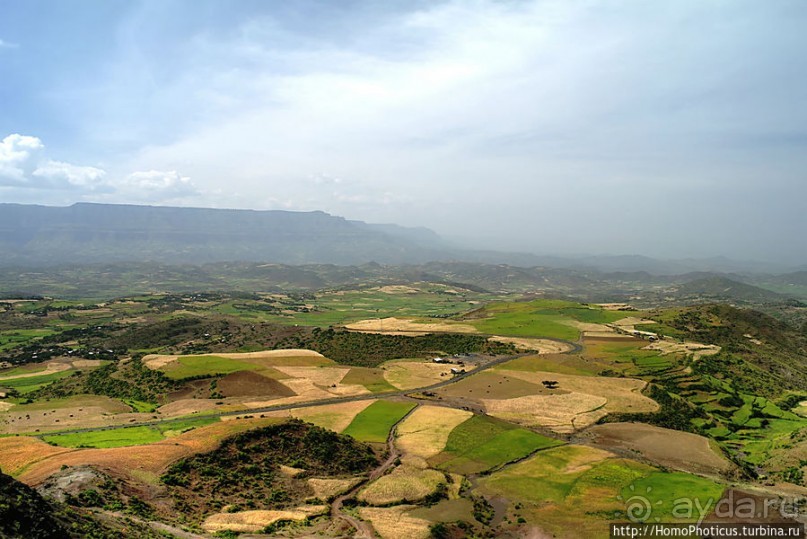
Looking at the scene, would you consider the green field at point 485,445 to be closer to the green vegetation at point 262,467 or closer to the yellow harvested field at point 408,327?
the green vegetation at point 262,467

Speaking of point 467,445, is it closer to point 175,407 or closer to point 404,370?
point 404,370

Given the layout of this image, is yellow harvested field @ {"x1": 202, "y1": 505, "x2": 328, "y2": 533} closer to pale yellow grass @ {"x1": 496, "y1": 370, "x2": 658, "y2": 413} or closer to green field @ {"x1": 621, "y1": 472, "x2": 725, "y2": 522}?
green field @ {"x1": 621, "y1": 472, "x2": 725, "y2": 522}

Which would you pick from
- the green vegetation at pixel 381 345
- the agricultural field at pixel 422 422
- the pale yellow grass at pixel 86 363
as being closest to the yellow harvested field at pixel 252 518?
the agricultural field at pixel 422 422

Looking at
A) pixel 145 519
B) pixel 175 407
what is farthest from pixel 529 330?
pixel 145 519

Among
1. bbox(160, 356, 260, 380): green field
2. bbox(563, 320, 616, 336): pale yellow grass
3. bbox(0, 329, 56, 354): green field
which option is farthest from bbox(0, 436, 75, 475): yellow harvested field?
bbox(563, 320, 616, 336): pale yellow grass

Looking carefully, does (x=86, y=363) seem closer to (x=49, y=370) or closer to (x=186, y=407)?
(x=49, y=370)
